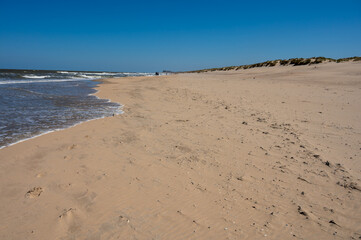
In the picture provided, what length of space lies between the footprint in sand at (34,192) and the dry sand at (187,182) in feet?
0.04

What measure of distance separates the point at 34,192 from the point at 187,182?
1.98 m

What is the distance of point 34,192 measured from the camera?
9.22 ft

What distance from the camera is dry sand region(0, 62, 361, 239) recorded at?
7.42 ft

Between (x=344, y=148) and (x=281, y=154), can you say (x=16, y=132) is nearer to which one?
(x=281, y=154)

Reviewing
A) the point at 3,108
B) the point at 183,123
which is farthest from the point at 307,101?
the point at 3,108

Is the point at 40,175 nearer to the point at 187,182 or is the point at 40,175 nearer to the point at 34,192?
the point at 34,192

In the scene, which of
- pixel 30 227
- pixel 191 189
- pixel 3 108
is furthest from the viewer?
pixel 3 108

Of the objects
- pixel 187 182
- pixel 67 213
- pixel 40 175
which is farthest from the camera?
pixel 40 175

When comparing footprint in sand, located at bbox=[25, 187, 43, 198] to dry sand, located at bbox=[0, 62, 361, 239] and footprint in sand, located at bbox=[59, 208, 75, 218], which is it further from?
footprint in sand, located at bbox=[59, 208, 75, 218]

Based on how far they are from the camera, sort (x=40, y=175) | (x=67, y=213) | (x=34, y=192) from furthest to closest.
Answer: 1. (x=40, y=175)
2. (x=34, y=192)
3. (x=67, y=213)

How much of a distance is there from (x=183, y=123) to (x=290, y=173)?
3.12m

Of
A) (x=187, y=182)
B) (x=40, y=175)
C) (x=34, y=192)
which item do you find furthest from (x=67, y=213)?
(x=187, y=182)

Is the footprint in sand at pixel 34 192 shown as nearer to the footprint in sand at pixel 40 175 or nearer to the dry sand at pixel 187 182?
the dry sand at pixel 187 182

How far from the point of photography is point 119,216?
2.41 m
